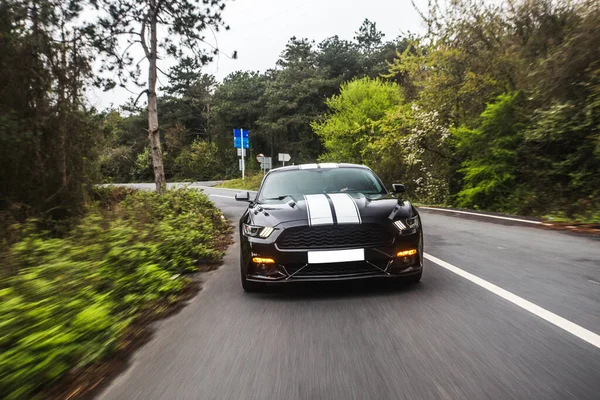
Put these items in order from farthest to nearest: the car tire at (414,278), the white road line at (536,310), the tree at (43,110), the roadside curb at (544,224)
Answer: the roadside curb at (544,224) < the tree at (43,110) < the car tire at (414,278) < the white road line at (536,310)

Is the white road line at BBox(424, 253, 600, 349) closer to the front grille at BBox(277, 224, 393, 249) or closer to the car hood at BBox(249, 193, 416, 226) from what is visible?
the car hood at BBox(249, 193, 416, 226)

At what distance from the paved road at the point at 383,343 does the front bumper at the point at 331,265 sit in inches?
9.8

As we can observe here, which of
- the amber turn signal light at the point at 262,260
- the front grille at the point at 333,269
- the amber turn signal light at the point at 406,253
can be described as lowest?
the front grille at the point at 333,269

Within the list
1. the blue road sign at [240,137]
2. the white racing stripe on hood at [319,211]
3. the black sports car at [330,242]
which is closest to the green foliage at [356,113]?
the blue road sign at [240,137]

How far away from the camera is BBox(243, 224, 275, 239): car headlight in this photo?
14.7 feet

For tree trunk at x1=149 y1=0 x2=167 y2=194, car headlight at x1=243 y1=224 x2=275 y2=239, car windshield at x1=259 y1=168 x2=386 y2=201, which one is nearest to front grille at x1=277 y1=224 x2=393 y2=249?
car headlight at x1=243 y1=224 x2=275 y2=239

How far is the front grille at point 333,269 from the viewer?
14.2 feet

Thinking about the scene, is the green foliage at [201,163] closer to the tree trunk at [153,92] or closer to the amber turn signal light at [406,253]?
the tree trunk at [153,92]

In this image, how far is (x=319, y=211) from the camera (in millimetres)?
4562

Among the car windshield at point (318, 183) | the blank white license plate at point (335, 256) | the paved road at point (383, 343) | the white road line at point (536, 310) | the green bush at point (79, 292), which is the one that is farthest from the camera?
the car windshield at point (318, 183)

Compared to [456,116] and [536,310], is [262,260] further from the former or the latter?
[456,116]

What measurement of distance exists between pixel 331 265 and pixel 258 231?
83 centimetres

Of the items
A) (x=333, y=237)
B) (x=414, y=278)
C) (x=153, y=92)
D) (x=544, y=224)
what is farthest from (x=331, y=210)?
(x=153, y=92)

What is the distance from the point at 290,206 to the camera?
4785mm
